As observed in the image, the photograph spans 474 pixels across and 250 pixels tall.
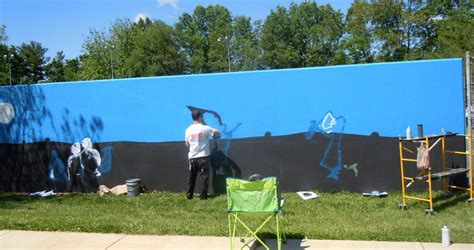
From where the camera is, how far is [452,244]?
6.16 meters

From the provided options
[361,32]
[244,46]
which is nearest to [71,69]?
[244,46]

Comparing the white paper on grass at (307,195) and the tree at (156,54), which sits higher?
the tree at (156,54)

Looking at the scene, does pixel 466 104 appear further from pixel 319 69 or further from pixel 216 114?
pixel 216 114

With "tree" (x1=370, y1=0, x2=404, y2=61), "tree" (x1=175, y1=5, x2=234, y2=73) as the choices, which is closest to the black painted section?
"tree" (x1=370, y1=0, x2=404, y2=61)

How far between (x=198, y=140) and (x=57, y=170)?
393cm

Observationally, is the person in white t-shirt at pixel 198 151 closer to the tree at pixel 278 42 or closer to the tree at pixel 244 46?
the tree at pixel 278 42

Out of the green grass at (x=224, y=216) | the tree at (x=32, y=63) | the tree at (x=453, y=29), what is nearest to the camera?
the green grass at (x=224, y=216)

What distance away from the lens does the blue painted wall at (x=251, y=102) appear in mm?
9227

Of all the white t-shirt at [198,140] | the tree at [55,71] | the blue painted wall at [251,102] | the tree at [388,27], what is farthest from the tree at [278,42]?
the white t-shirt at [198,140]

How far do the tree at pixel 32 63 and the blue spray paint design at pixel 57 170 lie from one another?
260ft

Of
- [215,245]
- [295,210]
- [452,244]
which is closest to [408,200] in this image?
[295,210]

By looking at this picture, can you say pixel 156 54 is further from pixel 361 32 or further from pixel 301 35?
pixel 361 32

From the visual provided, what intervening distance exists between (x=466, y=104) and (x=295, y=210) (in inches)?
151

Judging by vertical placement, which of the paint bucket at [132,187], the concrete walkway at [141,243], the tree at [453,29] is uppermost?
the tree at [453,29]
